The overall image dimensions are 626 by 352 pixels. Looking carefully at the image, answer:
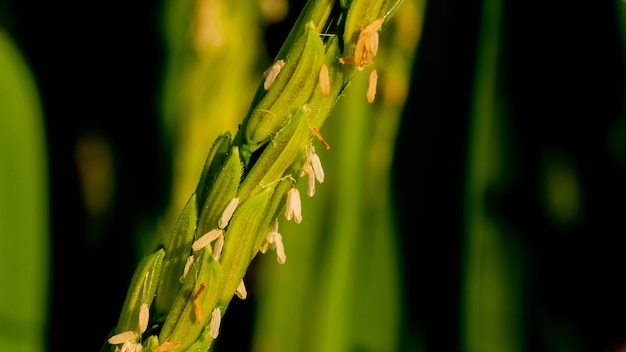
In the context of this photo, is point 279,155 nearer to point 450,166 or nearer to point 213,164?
point 213,164

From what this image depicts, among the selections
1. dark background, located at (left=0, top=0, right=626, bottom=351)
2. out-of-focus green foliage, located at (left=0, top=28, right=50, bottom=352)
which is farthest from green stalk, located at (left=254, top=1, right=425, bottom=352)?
out-of-focus green foliage, located at (left=0, top=28, right=50, bottom=352)

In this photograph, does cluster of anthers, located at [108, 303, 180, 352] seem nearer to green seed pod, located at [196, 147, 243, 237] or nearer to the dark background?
green seed pod, located at [196, 147, 243, 237]

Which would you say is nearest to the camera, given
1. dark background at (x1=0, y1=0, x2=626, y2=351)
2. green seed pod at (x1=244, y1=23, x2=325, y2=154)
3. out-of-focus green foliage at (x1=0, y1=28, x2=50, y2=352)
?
green seed pod at (x1=244, y1=23, x2=325, y2=154)

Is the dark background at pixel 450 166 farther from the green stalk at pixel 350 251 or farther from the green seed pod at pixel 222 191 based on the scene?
the green seed pod at pixel 222 191

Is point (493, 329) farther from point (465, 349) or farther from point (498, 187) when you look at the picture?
point (498, 187)

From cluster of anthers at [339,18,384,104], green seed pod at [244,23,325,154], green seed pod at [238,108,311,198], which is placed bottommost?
green seed pod at [238,108,311,198]

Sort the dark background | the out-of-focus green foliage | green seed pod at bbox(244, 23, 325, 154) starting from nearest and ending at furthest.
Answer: green seed pod at bbox(244, 23, 325, 154)
the out-of-focus green foliage
the dark background

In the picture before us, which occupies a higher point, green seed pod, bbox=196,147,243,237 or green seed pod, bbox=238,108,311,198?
green seed pod, bbox=238,108,311,198
